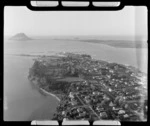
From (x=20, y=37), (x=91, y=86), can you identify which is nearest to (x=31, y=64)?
(x=20, y=37)

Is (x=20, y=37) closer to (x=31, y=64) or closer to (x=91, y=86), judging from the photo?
(x=31, y=64)

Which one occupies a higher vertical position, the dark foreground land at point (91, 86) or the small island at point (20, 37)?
the small island at point (20, 37)

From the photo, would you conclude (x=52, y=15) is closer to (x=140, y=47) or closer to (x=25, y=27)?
(x=25, y=27)

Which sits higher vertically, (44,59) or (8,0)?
(8,0)

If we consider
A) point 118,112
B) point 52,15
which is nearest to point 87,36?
point 52,15

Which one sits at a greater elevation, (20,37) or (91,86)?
(20,37)

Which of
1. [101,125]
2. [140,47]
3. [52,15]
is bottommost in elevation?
[101,125]

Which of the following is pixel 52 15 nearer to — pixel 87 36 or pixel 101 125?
pixel 87 36
